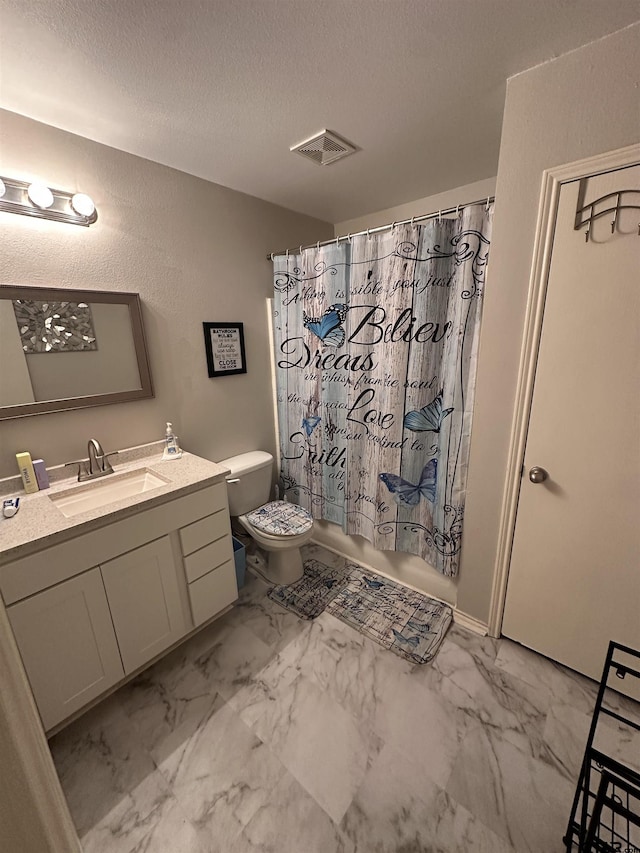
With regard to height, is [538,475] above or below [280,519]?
above

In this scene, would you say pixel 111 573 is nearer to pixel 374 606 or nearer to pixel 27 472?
pixel 27 472

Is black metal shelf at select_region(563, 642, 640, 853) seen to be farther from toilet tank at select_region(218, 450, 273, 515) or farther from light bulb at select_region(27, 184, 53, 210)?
light bulb at select_region(27, 184, 53, 210)

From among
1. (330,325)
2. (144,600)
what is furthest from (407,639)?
(330,325)

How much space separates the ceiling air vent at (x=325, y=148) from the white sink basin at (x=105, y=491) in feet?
5.48

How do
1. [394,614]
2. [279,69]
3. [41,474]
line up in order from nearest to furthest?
[279,69], [41,474], [394,614]

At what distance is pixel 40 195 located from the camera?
1377 millimetres

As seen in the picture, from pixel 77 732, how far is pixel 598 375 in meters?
2.37

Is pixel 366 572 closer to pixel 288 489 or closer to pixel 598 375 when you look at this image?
pixel 288 489

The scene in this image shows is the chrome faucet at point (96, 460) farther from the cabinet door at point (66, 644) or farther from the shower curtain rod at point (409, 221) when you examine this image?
the shower curtain rod at point (409, 221)

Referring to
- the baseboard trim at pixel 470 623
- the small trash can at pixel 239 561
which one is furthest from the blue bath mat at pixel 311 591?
the baseboard trim at pixel 470 623

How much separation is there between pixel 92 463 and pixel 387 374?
1503mm

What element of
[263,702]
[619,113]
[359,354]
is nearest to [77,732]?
[263,702]

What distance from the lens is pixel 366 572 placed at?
7.23 feet

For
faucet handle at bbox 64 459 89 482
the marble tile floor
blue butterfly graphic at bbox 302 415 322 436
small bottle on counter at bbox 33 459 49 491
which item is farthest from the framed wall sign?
the marble tile floor
